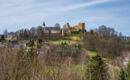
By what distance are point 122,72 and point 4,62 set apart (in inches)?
412

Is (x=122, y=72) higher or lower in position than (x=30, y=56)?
lower

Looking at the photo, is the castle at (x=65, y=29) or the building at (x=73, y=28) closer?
the castle at (x=65, y=29)

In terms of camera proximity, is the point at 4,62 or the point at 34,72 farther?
the point at 4,62

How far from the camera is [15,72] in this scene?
270cm

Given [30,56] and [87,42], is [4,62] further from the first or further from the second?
[87,42]

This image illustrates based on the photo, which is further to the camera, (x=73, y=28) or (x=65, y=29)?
(x=73, y=28)

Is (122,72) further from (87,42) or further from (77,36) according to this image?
(77,36)

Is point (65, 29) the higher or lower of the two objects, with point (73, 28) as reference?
lower

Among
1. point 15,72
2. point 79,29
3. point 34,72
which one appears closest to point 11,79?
point 15,72

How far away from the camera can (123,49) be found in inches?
1452

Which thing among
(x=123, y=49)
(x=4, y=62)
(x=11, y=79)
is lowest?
(x=123, y=49)

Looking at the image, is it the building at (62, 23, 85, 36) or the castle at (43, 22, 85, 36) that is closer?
the castle at (43, 22, 85, 36)

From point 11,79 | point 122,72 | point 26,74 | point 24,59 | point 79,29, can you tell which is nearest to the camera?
point 11,79

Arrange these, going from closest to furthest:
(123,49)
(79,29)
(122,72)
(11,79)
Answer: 1. (11,79)
2. (122,72)
3. (123,49)
4. (79,29)
